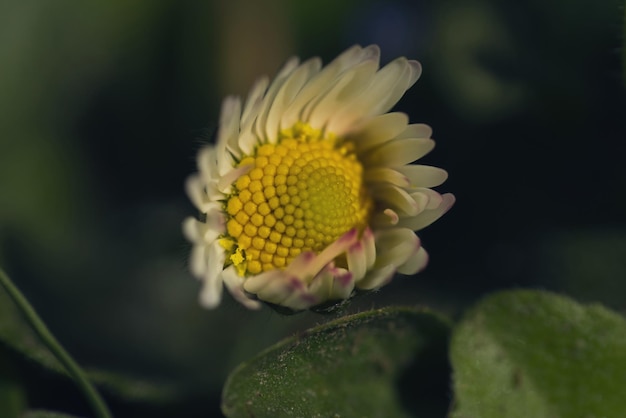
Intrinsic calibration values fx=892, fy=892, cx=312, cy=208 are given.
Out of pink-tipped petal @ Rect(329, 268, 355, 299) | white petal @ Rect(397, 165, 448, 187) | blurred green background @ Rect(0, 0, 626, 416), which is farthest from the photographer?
blurred green background @ Rect(0, 0, 626, 416)

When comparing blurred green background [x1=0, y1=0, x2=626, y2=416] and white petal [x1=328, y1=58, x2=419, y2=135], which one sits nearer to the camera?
white petal [x1=328, y1=58, x2=419, y2=135]

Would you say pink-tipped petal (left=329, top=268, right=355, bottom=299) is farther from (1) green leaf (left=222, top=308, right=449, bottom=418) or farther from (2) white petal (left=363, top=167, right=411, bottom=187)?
(2) white petal (left=363, top=167, right=411, bottom=187)

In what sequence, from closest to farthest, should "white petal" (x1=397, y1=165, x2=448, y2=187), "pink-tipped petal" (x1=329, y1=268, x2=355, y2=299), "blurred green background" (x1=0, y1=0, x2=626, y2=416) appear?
"pink-tipped petal" (x1=329, y1=268, x2=355, y2=299) → "white petal" (x1=397, y1=165, x2=448, y2=187) → "blurred green background" (x1=0, y1=0, x2=626, y2=416)

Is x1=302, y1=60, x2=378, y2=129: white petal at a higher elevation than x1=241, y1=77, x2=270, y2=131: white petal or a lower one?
lower

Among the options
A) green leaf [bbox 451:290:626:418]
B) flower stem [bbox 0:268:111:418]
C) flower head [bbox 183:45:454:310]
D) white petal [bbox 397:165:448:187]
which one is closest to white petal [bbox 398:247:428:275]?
flower head [bbox 183:45:454:310]

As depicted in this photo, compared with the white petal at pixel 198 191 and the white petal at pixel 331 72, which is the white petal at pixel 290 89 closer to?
the white petal at pixel 331 72

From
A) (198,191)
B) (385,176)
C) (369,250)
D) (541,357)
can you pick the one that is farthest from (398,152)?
(541,357)

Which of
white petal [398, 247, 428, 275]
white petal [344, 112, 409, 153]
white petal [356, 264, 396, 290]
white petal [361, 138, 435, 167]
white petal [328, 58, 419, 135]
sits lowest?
white petal [398, 247, 428, 275]

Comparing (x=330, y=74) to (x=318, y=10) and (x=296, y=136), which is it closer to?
(x=296, y=136)

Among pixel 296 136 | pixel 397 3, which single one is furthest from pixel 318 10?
pixel 296 136
